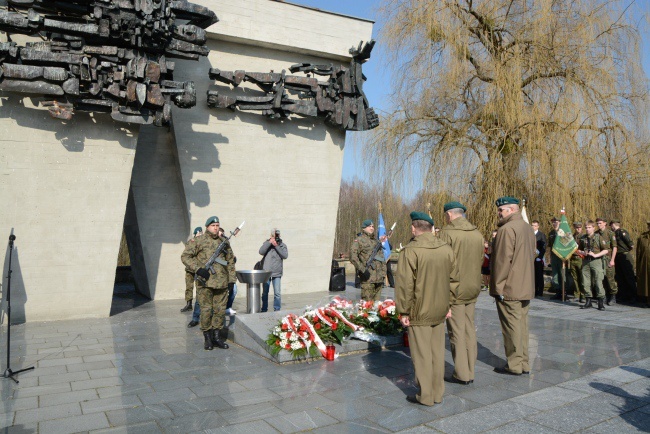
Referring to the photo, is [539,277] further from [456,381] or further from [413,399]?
[413,399]

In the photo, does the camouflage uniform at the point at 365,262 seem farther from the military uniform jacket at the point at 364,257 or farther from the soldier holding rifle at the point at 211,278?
the soldier holding rifle at the point at 211,278

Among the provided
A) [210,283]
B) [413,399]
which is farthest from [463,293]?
[210,283]

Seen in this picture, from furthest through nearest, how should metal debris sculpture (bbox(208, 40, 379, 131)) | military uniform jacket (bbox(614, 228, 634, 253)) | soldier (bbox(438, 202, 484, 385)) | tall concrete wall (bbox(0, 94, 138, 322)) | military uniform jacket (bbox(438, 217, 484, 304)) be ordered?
metal debris sculpture (bbox(208, 40, 379, 131)) < military uniform jacket (bbox(614, 228, 634, 253)) < tall concrete wall (bbox(0, 94, 138, 322)) < military uniform jacket (bbox(438, 217, 484, 304)) < soldier (bbox(438, 202, 484, 385))

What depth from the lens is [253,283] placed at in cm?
852

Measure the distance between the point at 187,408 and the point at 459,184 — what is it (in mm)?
10534

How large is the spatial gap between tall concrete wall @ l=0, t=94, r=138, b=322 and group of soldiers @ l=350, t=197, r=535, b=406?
22.2 ft

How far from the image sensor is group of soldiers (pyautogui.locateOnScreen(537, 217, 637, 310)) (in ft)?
35.5

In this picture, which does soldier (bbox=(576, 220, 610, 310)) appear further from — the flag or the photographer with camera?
the photographer with camera

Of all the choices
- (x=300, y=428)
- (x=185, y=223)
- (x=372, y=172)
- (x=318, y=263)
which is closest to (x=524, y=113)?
(x=372, y=172)

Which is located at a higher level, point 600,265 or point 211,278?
point 600,265

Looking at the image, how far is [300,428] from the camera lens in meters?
4.47

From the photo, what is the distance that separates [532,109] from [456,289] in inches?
367

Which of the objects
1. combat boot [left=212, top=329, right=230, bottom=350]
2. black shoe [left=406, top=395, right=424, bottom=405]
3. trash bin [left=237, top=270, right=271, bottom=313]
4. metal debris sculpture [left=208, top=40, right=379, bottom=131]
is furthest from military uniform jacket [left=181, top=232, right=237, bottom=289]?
→ metal debris sculpture [left=208, top=40, right=379, bottom=131]

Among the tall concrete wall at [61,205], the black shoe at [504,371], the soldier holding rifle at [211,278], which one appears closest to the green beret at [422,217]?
the black shoe at [504,371]
